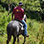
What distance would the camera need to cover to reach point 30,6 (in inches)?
680

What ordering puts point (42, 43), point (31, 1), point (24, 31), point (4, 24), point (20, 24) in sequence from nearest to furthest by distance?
point (20, 24)
point (24, 31)
point (42, 43)
point (4, 24)
point (31, 1)

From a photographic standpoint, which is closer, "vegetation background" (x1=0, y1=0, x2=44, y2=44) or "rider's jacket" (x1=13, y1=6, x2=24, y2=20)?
"rider's jacket" (x1=13, y1=6, x2=24, y2=20)

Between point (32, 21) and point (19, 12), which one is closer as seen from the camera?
point (19, 12)

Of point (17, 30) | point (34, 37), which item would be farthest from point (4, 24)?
point (17, 30)

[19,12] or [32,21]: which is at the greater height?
[19,12]

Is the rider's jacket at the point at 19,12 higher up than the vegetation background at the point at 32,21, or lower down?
higher up

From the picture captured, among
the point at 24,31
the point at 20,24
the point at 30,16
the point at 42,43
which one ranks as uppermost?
the point at 20,24

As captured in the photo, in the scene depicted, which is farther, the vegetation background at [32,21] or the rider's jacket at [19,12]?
the vegetation background at [32,21]

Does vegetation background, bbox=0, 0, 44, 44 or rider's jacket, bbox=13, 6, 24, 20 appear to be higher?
rider's jacket, bbox=13, 6, 24, 20

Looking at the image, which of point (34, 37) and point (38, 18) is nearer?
point (34, 37)

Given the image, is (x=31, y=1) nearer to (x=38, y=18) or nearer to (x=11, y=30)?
(x=38, y=18)

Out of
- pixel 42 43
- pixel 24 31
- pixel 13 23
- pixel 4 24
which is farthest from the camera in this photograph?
pixel 4 24

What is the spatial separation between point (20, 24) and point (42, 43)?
2402mm

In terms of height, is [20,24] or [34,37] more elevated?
[20,24]
